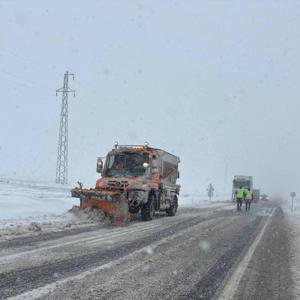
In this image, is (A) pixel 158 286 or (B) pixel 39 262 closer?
(A) pixel 158 286

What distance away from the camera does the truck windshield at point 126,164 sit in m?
18.1

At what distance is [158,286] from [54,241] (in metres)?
4.57

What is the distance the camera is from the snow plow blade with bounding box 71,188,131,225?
52.2 ft

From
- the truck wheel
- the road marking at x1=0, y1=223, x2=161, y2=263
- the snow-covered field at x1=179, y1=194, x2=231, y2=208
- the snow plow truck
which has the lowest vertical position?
the snow-covered field at x1=179, y1=194, x2=231, y2=208

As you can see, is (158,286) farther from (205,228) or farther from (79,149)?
(79,149)

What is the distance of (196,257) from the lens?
938 cm

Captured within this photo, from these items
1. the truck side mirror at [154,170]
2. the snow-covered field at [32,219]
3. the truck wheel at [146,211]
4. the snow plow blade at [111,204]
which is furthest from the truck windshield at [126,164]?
the snow-covered field at [32,219]

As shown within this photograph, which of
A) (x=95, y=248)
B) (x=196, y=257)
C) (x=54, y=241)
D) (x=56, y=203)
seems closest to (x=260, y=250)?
(x=196, y=257)

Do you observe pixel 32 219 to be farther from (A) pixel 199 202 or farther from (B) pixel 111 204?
(A) pixel 199 202

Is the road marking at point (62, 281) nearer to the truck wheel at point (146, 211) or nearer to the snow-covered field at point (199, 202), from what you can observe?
the truck wheel at point (146, 211)

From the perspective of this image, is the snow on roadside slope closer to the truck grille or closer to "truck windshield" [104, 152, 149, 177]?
the truck grille

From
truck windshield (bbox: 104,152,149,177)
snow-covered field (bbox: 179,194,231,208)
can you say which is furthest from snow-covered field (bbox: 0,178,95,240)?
snow-covered field (bbox: 179,194,231,208)

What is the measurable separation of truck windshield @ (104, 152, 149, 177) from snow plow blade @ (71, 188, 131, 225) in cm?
177

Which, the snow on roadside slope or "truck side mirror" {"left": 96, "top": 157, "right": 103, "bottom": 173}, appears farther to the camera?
"truck side mirror" {"left": 96, "top": 157, "right": 103, "bottom": 173}
